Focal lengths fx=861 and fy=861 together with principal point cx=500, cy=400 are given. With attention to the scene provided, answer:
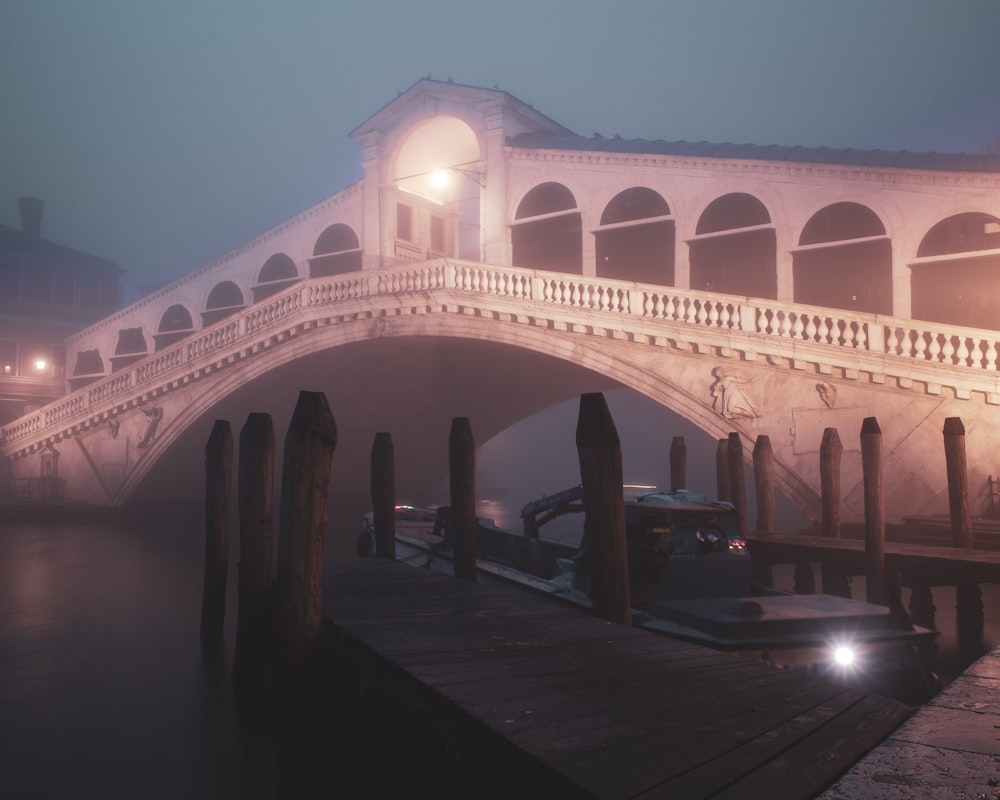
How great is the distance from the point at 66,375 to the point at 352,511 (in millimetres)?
13309

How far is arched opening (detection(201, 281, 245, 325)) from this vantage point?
83.7 ft

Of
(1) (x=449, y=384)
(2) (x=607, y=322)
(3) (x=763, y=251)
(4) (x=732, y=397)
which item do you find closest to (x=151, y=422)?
(1) (x=449, y=384)

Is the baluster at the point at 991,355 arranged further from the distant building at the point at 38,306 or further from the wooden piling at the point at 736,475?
the distant building at the point at 38,306

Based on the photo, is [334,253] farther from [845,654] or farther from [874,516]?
[845,654]

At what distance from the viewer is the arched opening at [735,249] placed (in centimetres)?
1678

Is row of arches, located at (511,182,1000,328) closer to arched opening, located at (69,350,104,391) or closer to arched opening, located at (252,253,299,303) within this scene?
arched opening, located at (252,253,299,303)

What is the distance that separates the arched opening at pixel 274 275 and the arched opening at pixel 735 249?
11623 mm

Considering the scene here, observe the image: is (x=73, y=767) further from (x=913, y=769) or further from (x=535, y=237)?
(x=535, y=237)

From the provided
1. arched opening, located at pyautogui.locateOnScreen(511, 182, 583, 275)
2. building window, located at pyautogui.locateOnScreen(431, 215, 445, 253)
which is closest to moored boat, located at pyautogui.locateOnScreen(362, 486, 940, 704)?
arched opening, located at pyautogui.locateOnScreen(511, 182, 583, 275)

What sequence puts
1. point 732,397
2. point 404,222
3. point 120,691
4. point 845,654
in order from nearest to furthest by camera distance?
point 845,654
point 120,691
point 732,397
point 404,222

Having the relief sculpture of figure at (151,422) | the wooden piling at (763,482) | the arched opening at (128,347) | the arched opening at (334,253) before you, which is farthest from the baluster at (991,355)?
the arched opening at (128,347)

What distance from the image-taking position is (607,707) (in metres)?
3.23

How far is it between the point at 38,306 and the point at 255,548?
32.5 m

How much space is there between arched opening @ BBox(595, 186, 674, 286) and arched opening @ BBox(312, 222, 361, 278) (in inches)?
270
